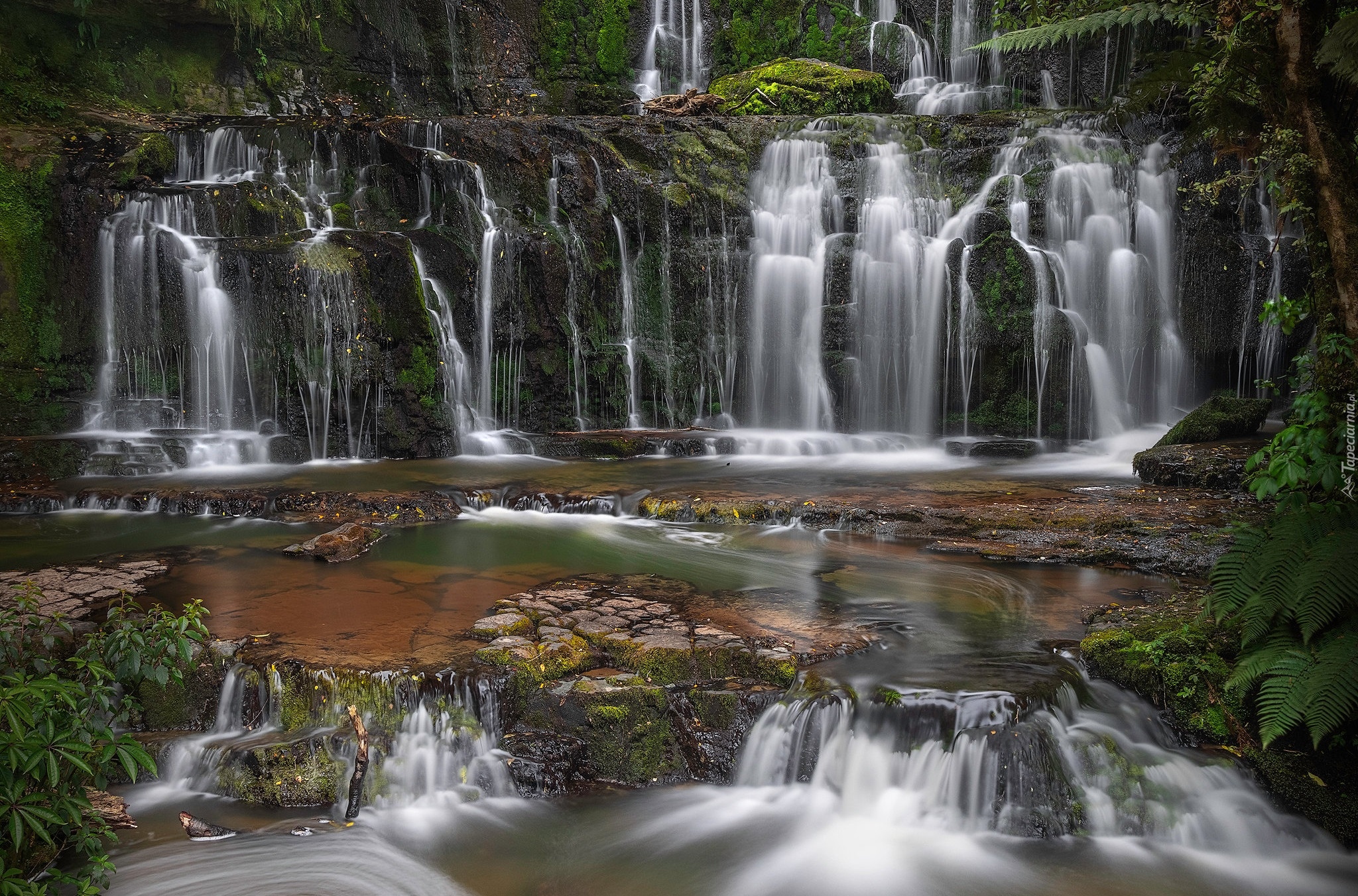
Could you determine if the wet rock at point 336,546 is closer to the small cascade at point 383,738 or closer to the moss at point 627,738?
the small cascade at point 383,738

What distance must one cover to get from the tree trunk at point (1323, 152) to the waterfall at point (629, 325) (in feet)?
33.8

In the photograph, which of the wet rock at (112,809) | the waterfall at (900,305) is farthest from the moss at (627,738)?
the waterfall at (900,305)

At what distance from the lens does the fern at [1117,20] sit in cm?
477

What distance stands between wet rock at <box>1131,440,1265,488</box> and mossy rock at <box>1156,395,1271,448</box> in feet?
0.88

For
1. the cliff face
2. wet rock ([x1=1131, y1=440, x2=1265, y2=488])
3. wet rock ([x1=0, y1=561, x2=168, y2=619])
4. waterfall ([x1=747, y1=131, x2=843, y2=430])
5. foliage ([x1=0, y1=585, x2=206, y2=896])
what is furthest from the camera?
waterfall ([x1=747, y1=131, x2=843, y2=430])

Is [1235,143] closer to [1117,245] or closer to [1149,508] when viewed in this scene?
[1149,508]

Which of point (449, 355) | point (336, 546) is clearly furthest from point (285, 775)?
point (449, 355)

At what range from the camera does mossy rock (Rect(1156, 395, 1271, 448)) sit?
9531 mm

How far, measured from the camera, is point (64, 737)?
3016mm

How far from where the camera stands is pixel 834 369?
527 inches

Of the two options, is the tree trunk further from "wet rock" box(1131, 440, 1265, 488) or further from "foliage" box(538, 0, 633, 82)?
"foliage" box(538, 0, 633, 82)

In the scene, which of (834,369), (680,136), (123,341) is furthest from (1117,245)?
(123,341)

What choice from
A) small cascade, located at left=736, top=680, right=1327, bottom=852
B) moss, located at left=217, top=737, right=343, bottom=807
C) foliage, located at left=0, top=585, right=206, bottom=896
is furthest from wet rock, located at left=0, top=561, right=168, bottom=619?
small cascade, located at left=736, top=680, right=1327, bottom=852

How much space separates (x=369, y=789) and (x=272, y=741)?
0.52 m
